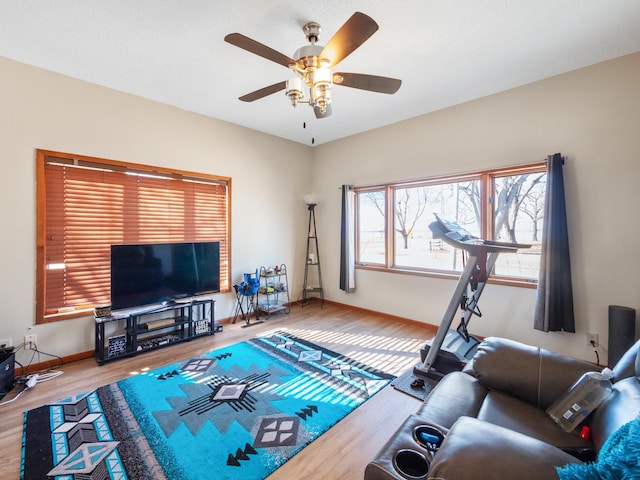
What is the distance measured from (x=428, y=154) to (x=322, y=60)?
91.7 inches

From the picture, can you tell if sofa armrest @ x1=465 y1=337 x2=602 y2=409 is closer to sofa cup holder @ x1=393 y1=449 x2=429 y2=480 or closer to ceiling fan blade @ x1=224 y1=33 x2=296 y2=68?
sofa cup holder @ x1=393 y1=449 x2=429 y2=480

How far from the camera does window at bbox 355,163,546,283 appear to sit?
10.3ft

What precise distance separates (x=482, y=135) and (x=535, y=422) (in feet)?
10.0

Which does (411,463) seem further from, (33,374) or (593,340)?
(33,374)

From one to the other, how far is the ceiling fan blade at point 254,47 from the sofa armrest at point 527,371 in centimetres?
230

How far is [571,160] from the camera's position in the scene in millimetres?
2793

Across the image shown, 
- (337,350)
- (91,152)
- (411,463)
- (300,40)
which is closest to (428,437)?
(411,463)

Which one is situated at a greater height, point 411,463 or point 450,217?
point 450,217

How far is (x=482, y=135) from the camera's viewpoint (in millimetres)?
3352

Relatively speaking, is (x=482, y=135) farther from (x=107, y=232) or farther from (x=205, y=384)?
(x=107, y=232)

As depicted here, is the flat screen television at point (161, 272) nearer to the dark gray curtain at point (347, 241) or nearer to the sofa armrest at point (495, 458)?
the dark gray curtain at point (347, 241)

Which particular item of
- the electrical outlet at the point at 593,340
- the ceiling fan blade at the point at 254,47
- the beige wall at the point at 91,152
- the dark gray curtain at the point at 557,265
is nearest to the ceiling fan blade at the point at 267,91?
the ceiling fan blade at the point at 254,47

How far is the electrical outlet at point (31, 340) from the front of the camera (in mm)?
2660

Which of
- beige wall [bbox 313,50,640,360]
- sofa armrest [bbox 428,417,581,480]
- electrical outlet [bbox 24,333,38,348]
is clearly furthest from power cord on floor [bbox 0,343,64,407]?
beige wall [bbox 313,50,640,360]
